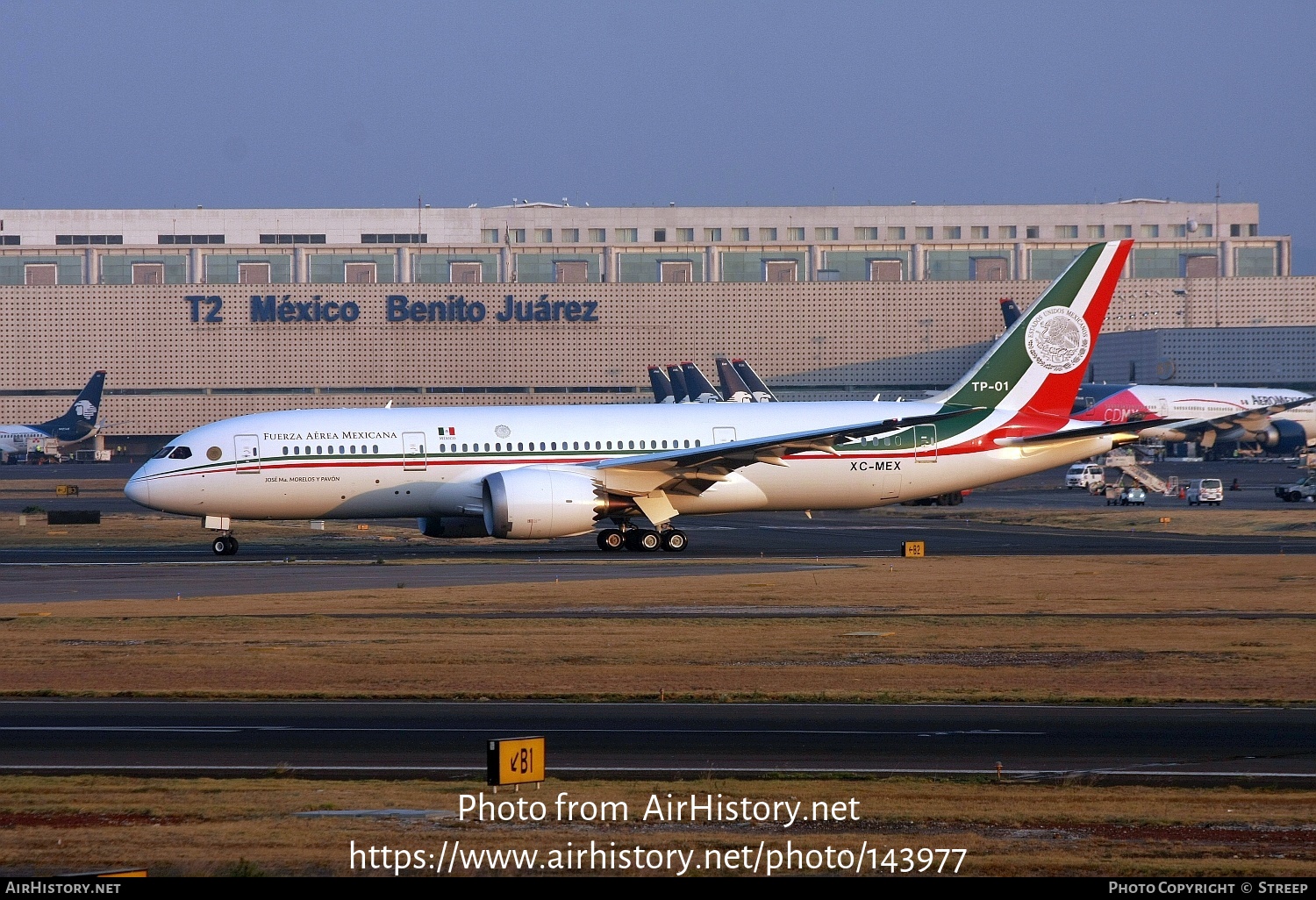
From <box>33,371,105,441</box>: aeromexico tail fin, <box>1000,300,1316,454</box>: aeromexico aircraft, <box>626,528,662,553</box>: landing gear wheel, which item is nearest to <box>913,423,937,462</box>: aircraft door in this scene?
<box>626,528,662,553</box>: landing gear wheel

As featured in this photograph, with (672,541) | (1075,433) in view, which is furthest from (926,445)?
(672,541)

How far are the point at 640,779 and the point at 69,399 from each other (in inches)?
5797

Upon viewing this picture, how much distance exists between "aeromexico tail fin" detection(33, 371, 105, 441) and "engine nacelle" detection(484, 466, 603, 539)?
104 m

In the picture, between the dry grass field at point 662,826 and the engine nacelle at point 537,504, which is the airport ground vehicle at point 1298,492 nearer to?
the engine nacelle at point 537,504

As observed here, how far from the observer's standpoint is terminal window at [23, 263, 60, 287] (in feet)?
507

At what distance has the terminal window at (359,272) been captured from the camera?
15525cm

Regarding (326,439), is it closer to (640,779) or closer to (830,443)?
(830,443)

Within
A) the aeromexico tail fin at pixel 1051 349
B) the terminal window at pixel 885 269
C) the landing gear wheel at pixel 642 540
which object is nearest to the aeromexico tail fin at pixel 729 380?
the terminal window at pixel 885 269

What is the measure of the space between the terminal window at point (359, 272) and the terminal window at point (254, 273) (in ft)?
26.6

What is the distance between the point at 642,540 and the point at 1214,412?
76.8 metres

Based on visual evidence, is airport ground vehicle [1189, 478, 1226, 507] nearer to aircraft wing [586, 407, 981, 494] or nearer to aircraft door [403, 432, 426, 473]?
aircraft wing [586, 407, 981, 494]

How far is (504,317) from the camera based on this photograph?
147m

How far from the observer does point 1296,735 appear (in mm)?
14789

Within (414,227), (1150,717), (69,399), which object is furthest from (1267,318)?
(1150,717)
